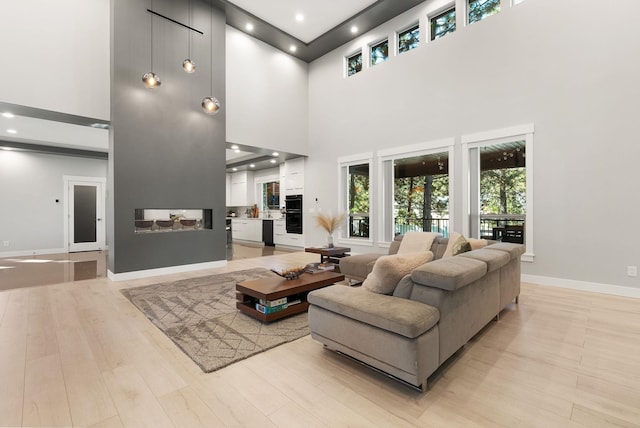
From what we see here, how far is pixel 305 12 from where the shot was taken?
6.03 metres

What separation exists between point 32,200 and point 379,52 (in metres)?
9.68

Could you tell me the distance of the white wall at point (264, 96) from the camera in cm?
636

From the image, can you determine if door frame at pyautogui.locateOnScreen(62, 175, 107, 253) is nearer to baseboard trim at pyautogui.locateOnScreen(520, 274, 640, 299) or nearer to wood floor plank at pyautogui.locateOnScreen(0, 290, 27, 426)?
wood floor plank at pyautogui.locateOnScreen(0, 290, 27, 426)

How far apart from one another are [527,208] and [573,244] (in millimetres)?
A: 730

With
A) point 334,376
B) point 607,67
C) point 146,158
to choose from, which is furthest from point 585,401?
point 146,158

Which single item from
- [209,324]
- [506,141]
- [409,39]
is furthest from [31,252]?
[506,141]

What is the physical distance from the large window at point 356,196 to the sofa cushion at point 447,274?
4659 millimetres

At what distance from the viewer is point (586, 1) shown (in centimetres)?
395

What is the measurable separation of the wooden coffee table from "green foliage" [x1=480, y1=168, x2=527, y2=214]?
336 cm

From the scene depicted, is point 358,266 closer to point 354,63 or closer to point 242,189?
point 354,63

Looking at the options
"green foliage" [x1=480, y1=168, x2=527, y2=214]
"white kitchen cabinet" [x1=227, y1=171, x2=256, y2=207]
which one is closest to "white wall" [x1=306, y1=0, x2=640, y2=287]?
"green foliage" [x1=480, y1=168, x2=527, y2=214]

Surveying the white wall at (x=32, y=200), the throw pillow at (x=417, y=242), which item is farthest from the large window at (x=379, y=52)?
the white wall at (x=32, y=200)

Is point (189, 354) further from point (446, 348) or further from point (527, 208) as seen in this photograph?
point (527, 208)

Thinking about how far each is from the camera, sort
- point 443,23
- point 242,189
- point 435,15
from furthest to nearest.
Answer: point 242,189
point 435,15
point 443,23
